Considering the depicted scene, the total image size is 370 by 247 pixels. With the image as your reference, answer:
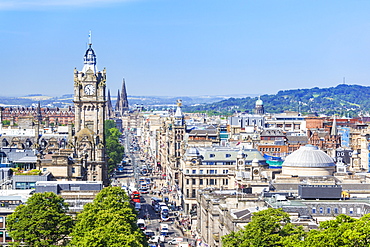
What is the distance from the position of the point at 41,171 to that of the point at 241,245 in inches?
2454

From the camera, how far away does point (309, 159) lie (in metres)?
164

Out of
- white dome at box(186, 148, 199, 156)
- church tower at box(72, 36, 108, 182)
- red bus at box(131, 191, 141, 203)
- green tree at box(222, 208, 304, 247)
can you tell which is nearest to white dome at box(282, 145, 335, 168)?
white dome at box(186, 148, 199, 156)

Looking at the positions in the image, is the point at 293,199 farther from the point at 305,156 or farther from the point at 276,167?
the point at 276,167

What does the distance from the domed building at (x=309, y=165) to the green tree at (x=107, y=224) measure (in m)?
50.6

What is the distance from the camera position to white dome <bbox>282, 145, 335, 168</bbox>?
6452 inches

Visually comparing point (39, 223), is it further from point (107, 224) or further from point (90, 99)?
point (90, 99)

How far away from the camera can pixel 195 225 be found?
161750 millimetres

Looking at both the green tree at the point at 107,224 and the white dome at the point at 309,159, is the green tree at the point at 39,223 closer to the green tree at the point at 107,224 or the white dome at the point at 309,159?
the green tree at the point at 107,224

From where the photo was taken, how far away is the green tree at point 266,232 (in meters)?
94.4

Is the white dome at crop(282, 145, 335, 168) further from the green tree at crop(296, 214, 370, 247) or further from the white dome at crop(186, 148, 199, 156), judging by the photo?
the green tree at crop(296, 214, 370, 247)

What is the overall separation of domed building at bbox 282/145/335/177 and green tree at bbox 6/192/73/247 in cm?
6555

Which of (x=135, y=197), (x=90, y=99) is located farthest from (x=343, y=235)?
(x=90, y=99)

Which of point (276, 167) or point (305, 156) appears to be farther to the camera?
point (276, 167)

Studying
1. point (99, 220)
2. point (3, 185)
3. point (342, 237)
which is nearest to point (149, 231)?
point (3, 185)
